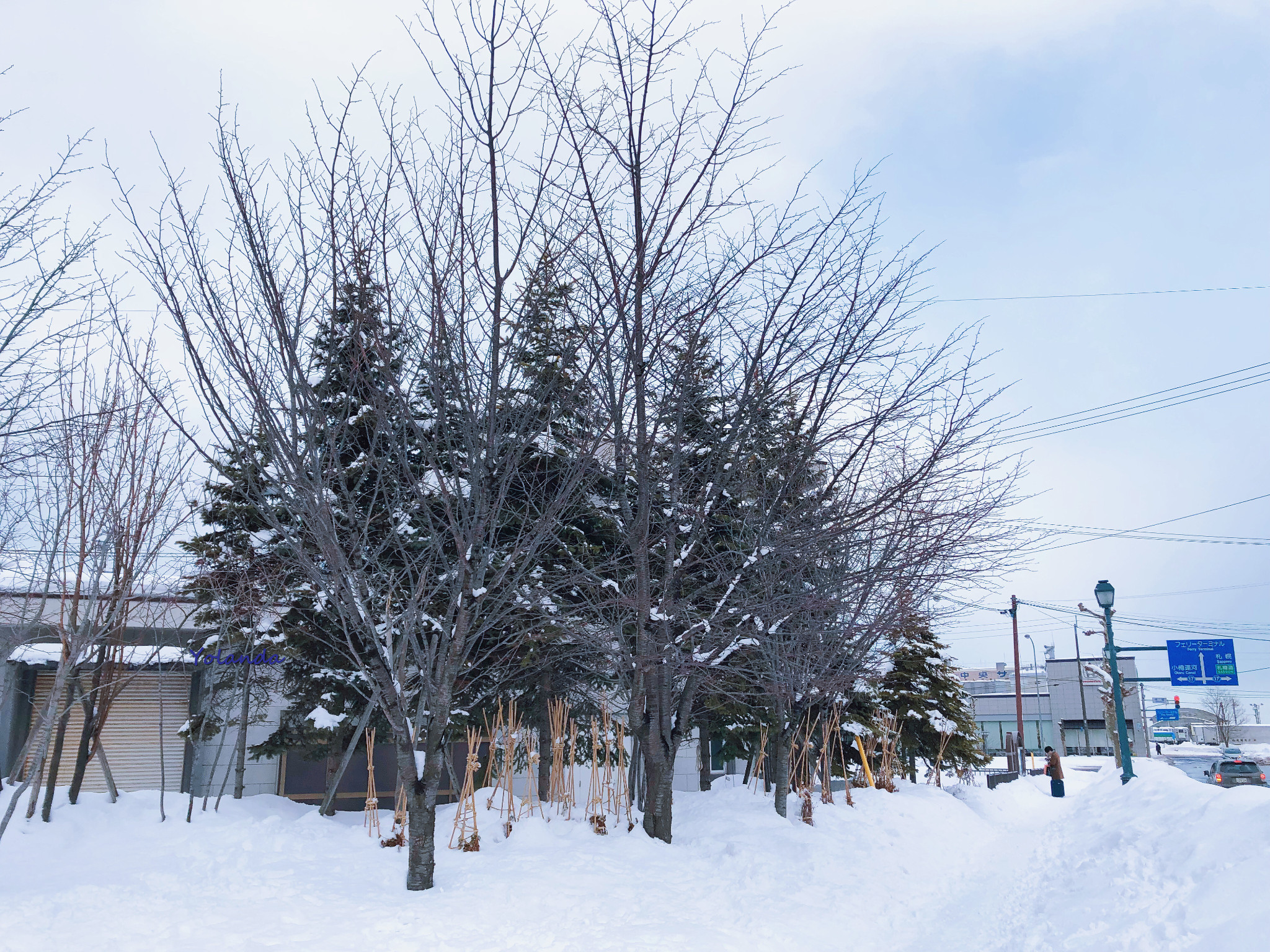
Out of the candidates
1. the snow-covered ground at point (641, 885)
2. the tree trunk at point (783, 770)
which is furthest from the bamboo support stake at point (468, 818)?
the tree trunk at point (783, 770)

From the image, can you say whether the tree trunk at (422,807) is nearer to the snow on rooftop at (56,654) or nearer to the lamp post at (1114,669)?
the snow on rooftop at (56,654)

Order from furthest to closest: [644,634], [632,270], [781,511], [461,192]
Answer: [781,511]
[644,634]
[632,270]
[461,192]

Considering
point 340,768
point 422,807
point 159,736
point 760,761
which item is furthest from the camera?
point 760,761

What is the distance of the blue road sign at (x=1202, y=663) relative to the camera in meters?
31.3

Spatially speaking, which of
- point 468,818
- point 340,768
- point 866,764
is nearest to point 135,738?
point 340,768

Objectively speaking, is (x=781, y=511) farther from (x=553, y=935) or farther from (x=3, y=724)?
(x=3, y=724)

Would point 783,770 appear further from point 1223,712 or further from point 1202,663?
point 1223,712

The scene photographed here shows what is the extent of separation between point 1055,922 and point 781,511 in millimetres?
4607

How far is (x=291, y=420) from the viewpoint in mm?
5824

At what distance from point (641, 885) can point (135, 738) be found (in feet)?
36.9

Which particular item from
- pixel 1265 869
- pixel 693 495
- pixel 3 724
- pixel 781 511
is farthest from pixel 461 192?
pixel 3 724

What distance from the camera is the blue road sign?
31281 mm

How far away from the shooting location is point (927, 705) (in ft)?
67.2

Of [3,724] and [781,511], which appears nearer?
[781,511]
